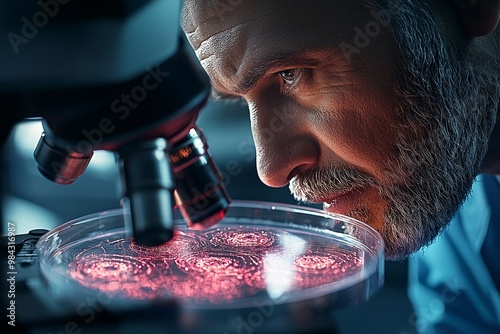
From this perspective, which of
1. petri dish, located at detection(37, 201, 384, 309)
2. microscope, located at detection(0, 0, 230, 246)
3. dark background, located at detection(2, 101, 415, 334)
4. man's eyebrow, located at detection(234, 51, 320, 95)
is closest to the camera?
microscope, located at detection(0, 0, 230, 246)

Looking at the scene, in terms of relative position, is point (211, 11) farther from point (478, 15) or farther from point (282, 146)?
point (478, 15)

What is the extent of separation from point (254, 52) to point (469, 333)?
1.09 m

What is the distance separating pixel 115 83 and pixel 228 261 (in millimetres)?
361

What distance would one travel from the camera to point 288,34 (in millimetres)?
972

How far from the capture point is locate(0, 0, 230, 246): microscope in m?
0.54

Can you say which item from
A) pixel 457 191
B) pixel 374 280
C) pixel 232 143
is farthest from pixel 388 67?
pixel 232 143

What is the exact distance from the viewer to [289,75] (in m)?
1.09

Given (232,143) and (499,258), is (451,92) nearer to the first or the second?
(499,258)

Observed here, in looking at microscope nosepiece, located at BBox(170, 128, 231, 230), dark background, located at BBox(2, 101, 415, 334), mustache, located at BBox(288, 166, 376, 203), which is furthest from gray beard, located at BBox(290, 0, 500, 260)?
dark background, located at BBox(2, 101, 415, 334)

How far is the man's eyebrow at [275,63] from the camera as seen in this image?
984 millimetres

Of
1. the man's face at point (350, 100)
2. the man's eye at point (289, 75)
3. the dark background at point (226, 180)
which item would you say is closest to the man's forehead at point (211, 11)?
the man's face at point (350, 100)

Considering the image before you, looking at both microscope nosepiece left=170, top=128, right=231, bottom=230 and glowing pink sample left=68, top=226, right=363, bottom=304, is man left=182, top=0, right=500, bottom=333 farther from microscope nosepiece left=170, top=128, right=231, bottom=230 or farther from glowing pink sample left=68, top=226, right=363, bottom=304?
microscope nosepiece left=170, top=128, right=231, bottom=230

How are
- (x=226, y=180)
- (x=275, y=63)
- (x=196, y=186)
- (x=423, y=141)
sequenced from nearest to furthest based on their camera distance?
1. (x=196, y=186)
2. (x=275, y=63)
3. (x=423, y=141)
4. (x=226, y=180)

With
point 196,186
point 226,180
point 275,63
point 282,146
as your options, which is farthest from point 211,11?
point 226,180
